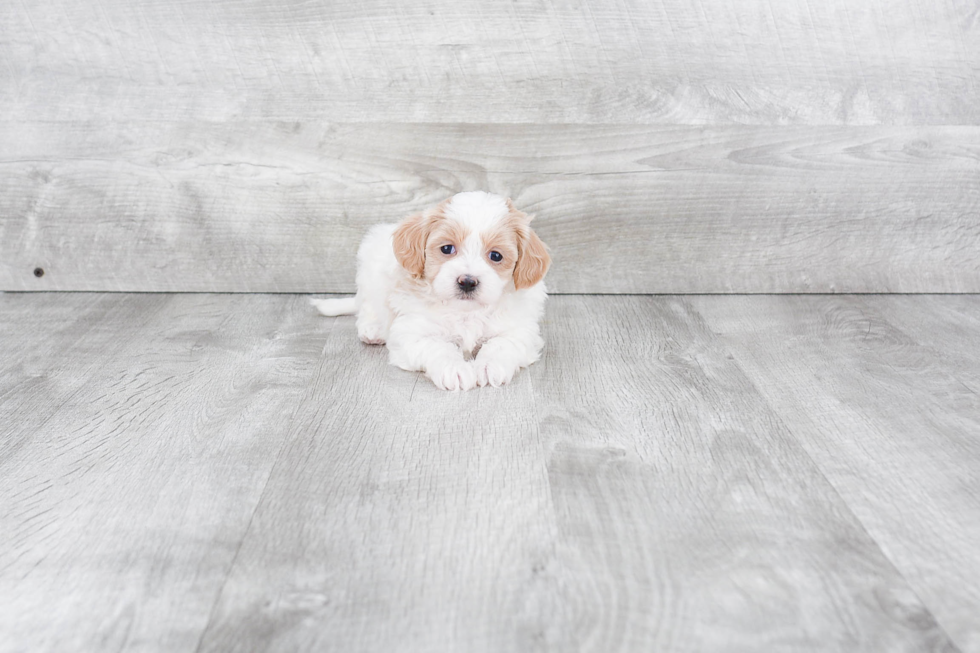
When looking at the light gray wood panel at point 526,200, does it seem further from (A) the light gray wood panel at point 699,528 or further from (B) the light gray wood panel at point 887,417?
(A) the light gray wood panel at point 699,528

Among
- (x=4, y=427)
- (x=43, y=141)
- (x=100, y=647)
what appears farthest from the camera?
(x=43, y=141)

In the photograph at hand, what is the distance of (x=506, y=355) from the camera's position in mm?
1910

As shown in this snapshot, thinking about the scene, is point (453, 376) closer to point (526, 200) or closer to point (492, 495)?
point (492, 495)

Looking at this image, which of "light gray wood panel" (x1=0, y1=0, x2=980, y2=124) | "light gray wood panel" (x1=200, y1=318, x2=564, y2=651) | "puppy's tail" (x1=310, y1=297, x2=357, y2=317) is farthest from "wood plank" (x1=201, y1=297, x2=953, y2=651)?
"light gray wood panel" (x1=0, y1=0, x2=980, y2=124)

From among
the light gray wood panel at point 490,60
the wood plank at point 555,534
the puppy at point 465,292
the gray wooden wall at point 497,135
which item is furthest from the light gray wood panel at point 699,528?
the light gray wood panel at point 490,60

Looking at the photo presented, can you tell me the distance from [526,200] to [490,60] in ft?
1.43

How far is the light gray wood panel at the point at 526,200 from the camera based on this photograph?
97.2 inches

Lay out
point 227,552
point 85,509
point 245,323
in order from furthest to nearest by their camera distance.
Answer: point 245,323 → point 85,509 → point 227,552

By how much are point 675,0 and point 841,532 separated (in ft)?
5.56

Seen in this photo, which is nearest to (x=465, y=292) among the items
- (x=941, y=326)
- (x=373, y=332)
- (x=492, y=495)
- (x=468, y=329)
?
(x=468, y=329)

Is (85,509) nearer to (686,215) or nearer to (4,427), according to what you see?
(4,427)

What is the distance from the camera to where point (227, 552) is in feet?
4.03

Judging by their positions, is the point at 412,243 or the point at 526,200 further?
the point at 526,200

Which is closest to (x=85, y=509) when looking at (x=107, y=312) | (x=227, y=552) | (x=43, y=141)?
(x=227, y=552)
